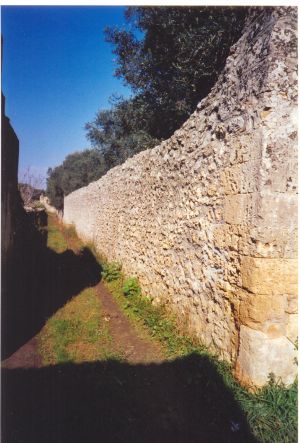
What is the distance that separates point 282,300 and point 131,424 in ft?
5.79

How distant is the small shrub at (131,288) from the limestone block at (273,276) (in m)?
3.26

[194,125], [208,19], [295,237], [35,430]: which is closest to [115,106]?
[208,19]

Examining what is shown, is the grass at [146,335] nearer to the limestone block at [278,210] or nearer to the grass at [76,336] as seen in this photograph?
the grass at [76,336]

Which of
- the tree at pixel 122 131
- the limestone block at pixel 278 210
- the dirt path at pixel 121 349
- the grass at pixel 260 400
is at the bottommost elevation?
the dirt path at pixel 121 349

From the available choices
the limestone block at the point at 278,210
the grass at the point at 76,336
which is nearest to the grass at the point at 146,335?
the grass at the point at 76,336

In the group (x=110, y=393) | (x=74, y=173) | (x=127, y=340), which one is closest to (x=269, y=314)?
(x=110, y=393)

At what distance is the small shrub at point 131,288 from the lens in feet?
18.8

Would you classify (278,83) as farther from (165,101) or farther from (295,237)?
(165,101)

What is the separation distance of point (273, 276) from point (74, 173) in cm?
2511

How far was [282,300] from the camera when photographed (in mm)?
2773

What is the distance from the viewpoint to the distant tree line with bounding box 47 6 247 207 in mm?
6555

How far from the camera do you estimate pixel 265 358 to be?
2740 millimetres

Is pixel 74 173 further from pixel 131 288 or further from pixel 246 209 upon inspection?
pixel 246 209

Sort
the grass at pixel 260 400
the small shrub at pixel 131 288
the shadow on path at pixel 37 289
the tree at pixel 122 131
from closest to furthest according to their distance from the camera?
the grass at pixel 260 400
the shadow on path at pixel 37 289
the small shrub at pixel 131 288
the tree at pixel 122 131
